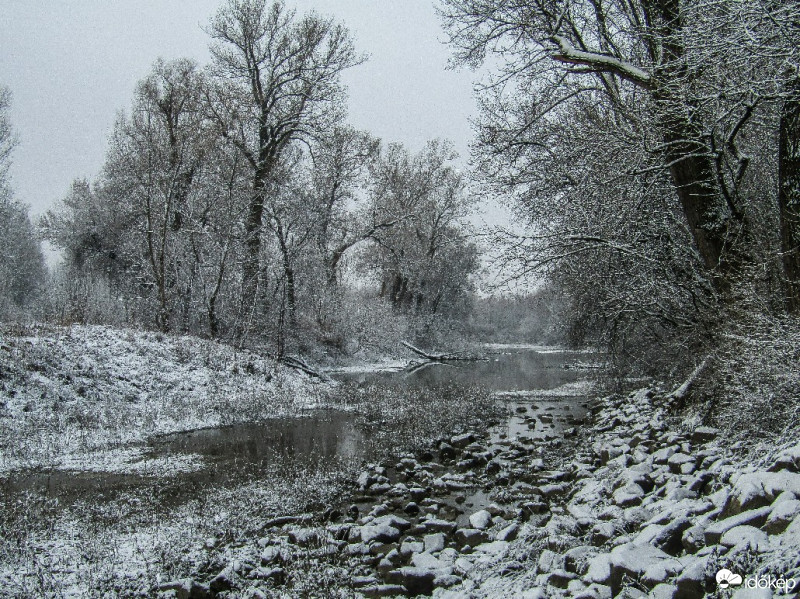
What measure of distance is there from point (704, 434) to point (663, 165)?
11.9 feet

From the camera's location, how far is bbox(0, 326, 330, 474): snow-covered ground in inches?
353

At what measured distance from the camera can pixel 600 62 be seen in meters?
8.52

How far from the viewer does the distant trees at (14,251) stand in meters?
24.9

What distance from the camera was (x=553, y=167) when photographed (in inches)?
413

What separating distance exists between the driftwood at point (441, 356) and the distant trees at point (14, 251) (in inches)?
711

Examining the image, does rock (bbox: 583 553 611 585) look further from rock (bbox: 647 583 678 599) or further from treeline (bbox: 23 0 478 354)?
treeline (bbox: 23 0 478 354)

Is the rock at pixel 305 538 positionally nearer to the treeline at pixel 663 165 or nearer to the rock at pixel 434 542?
the rock at pixel 434 542

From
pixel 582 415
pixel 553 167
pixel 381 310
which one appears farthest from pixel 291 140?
pixel 582 415

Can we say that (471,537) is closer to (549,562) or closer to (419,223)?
(549,562)

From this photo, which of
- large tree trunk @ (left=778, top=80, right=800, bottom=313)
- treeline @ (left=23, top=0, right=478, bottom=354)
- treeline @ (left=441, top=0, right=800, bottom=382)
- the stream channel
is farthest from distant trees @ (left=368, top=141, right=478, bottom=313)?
large tree trunk @ (left=778, top=80, right=800, bottom=313)

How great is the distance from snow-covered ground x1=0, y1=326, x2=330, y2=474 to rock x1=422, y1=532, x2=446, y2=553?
470 cm

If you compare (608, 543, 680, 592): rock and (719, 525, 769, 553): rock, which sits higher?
(719, 525, 769, 553): rock

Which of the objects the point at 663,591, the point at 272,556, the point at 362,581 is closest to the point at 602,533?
the point at 663,591

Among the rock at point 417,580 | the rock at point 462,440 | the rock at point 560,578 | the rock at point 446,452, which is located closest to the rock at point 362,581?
the rock at point 417,580
